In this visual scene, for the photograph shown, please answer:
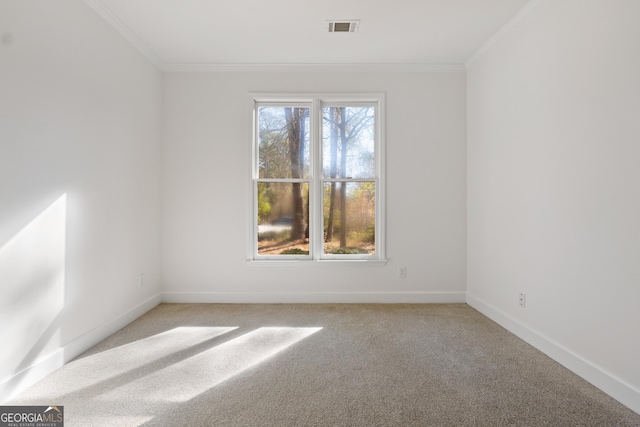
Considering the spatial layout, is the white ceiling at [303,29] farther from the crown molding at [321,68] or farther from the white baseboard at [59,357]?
the white baseboard at [59,357]

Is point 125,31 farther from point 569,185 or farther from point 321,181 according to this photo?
point 569,185

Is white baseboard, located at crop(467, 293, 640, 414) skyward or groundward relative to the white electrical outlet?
groundward

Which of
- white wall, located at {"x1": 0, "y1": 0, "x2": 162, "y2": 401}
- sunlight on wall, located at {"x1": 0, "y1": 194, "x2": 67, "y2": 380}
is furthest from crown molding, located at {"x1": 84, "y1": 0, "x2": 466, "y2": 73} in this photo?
sunlight on wall, located at {"x1": 0, "y1": 194, "x2": 67, "y2": 380}

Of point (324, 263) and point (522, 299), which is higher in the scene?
point (324, 263)

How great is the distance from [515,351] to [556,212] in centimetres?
110

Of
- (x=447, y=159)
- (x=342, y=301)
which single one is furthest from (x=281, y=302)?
(x=447, y=159)

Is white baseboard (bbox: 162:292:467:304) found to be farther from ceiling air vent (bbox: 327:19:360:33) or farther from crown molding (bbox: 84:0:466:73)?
ceiling air vent (bbox: 327:19:360:33)

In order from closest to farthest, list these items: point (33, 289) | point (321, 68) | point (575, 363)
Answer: point (33, 289), point (575, 363), point (321, 68)

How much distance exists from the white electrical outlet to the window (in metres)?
1.47

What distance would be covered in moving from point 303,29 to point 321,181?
155cm

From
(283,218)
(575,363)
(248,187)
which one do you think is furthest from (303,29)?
(575,363)

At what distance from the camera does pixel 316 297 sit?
3.68 m

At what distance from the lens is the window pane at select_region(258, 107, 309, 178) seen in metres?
3.78

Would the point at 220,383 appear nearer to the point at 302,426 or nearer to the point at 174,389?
the point at 174,389
